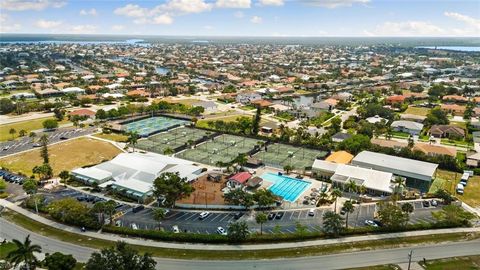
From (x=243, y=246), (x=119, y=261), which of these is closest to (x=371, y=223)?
(x=243, y=246)

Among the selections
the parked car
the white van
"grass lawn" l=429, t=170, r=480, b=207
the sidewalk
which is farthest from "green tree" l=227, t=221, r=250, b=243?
the white van

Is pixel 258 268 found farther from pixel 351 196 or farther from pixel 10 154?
pixel 10 154

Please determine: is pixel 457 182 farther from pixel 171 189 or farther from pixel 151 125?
pixel 151 125

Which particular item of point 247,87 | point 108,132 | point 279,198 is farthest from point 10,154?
point 247,87

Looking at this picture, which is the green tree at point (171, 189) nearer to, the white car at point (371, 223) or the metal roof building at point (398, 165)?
the white car at point (371, 223)

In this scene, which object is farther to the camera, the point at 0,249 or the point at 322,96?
the point at 322,96
